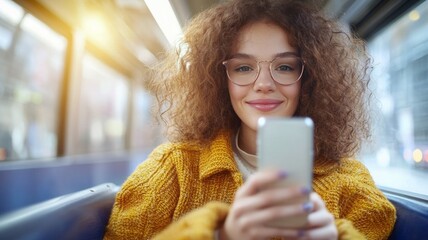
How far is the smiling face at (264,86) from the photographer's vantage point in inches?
39.5

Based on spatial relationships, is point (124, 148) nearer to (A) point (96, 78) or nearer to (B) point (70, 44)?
(A) point (96, 78)

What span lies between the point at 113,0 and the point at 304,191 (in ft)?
10.8

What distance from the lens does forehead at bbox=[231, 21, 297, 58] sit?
1032 millimetres

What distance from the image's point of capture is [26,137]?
10.1 ft

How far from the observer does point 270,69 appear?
1.02m

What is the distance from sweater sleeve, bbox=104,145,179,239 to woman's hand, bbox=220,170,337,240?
1.32 ft

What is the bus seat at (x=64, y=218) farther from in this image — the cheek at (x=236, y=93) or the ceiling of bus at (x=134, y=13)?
the ceiling of bus at (x=134, y=13)

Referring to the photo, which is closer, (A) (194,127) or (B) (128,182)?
(B) (128,182)

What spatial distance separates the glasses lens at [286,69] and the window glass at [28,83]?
232 centimetres

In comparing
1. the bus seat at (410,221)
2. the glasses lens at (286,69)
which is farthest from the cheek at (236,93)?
the bus seat at (410,221)

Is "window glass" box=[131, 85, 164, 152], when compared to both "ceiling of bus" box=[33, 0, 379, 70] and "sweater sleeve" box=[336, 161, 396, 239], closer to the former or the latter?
"ceiling of bus" box=[33, 0, 379, 70]

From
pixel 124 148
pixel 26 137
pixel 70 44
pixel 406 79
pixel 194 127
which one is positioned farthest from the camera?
pixel 124 148

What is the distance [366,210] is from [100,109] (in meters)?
4.66

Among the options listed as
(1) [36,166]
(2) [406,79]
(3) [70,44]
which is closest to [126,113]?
(3) [70,44]
